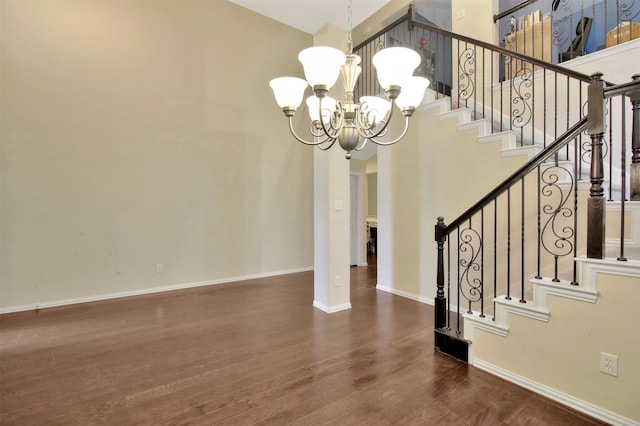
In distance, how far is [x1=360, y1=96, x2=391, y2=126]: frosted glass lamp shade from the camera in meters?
2.23

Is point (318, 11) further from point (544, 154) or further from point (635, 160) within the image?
point (635, 160)

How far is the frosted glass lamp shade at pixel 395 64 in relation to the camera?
67.0 inches

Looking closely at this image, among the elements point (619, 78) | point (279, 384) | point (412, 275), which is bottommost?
point (279, 384)

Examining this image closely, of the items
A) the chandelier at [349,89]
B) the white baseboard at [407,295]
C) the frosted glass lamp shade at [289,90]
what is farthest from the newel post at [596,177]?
the white baseboard at [407,295]

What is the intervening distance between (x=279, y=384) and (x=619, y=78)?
452cm

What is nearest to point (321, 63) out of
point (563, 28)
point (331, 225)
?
point (331, 225)

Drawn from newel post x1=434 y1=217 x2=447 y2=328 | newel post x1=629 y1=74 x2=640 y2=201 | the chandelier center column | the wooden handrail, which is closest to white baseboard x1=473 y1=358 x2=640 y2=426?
newel post x1=434 y1=217 x2=447 y2=328

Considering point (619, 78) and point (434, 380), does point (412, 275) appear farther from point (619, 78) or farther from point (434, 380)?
point (619, 78)

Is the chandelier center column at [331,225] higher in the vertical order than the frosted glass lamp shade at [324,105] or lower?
lower

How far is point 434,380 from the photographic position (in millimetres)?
2205

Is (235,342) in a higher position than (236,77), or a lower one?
lower

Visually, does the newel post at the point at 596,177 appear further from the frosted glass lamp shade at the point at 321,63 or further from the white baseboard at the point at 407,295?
the white baseboard at the point at 407,295

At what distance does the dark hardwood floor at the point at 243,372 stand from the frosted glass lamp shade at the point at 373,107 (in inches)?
75.7

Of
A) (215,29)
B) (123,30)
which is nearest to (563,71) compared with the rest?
(215,29)
